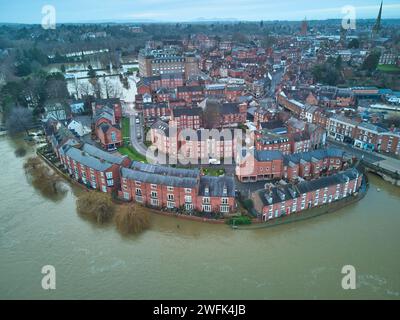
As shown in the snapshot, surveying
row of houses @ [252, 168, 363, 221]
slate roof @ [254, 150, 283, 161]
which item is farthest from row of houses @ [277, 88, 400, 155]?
slate roof @ [254, 150, 283, 161]

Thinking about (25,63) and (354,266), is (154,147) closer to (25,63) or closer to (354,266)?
(354,266)

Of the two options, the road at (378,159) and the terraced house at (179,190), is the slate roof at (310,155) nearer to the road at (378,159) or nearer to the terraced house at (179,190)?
the road at (378,159)

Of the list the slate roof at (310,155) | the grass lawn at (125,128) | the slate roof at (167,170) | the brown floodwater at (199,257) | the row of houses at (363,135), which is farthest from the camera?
the grass lawn at (125,128)

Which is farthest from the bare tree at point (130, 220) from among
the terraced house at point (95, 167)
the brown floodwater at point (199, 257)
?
the terraced house at point (95, 167)

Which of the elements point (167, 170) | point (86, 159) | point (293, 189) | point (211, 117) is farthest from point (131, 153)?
point (293, 189)

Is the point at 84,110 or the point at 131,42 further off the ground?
the point at 131,42
